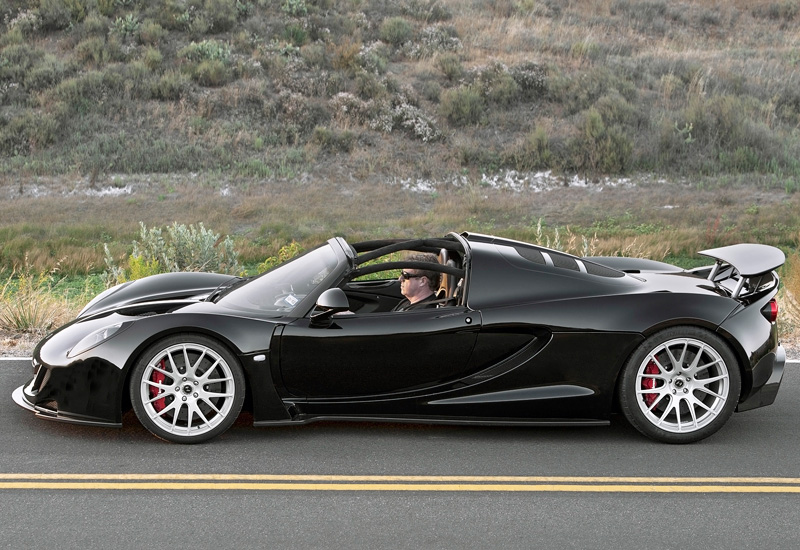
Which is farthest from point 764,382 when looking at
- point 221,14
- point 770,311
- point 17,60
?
point 221,14

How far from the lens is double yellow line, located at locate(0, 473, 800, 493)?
5684 mm

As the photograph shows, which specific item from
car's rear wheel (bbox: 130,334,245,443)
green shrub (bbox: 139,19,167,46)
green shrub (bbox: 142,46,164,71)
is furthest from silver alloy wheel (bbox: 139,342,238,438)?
green shrub (bbox: 139,19,167,46)

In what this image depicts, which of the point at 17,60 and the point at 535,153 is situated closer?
the point at 535,153

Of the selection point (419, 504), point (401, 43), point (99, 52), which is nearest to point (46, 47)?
point (99, 52)

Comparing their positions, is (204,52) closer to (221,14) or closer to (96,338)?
(221,14)

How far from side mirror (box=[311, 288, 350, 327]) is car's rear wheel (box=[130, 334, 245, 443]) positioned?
556 mm

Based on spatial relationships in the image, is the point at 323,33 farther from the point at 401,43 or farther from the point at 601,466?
the point at 601,466

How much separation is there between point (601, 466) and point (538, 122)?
27.0m

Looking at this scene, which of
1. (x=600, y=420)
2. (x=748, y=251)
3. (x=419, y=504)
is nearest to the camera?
(x=419, y=504)

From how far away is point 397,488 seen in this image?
570 cm

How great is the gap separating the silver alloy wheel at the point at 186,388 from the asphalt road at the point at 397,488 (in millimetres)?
150

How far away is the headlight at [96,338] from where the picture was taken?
252 inches

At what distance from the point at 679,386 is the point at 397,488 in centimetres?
199

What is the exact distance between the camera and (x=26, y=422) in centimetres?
687
